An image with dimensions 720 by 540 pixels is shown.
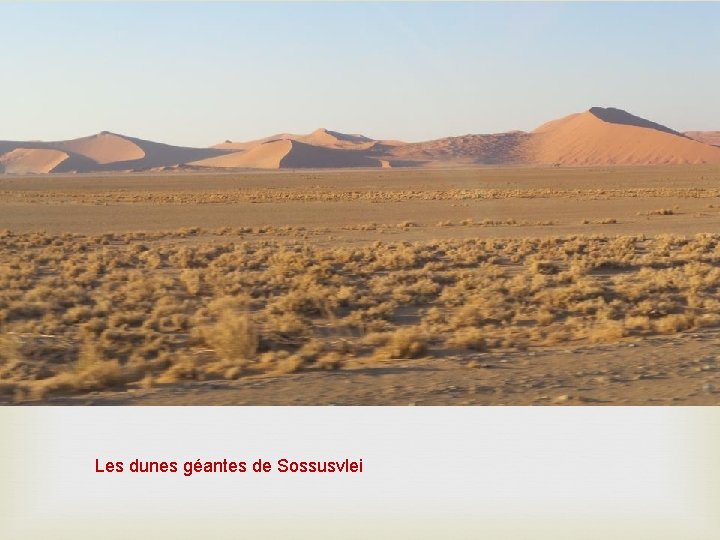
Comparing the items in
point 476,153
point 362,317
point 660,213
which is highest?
point 476,153

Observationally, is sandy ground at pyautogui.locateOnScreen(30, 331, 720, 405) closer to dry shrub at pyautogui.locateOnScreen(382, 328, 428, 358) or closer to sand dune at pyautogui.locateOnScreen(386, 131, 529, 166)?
dry shrub at pyautogui.locateOnScreen(382, 328, 428, 358)

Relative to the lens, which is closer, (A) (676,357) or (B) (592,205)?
(A) (676,357)

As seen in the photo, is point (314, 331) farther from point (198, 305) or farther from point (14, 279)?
point (14, 279)

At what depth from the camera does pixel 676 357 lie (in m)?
10.7

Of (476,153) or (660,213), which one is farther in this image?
(476,153)

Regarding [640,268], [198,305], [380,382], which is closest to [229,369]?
[380,382]

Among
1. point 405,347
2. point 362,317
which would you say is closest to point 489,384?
point 405,347

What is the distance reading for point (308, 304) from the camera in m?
15.9

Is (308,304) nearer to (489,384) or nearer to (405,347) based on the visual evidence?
(405,347)

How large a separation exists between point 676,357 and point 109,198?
6453 cm

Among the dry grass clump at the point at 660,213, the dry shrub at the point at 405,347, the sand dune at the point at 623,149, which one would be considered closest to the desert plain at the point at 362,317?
the dry shrub at the point at 405,347

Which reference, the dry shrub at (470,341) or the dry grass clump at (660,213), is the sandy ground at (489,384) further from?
the dry grass clump at (660,213)

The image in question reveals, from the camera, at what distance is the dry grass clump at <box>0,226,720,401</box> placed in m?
11.1

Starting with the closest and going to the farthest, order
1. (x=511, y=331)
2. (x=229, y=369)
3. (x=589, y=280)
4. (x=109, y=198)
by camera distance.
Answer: (x=229, y=369) < (x=511, y=331) < (x=589, y=280) < (x=109, y=198)
